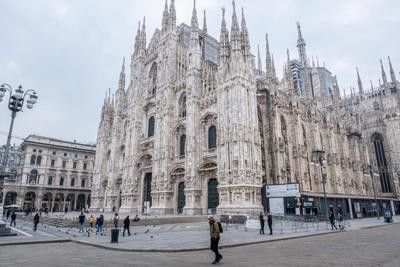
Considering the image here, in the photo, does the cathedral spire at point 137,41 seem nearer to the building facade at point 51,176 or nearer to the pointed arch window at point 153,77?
the pointed arch window at point 153,77

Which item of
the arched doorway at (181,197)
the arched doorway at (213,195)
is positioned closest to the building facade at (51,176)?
the arched doorway at (181,197)

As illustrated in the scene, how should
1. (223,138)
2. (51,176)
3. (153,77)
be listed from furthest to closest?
(51,176) < (153,77) < (223,138)

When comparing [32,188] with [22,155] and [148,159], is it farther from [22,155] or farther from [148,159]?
[148,159]

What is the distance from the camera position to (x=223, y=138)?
90.7 ft

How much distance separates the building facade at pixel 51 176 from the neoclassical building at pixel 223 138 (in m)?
14.5

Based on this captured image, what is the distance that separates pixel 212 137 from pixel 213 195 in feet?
21.6

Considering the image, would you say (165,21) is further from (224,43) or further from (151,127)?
(151,127)

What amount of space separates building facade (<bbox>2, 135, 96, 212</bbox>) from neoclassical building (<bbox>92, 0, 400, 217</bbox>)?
14.5 meters

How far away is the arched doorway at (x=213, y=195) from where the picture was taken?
1151 inches

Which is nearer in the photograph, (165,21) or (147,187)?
(147,187)

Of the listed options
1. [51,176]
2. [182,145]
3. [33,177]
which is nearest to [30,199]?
[33,177]

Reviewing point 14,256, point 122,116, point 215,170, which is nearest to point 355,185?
point 215,170

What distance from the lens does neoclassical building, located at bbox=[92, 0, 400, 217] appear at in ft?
88.6

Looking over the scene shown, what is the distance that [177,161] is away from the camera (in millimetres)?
33938
